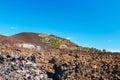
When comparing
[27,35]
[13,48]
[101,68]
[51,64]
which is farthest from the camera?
[27,35]

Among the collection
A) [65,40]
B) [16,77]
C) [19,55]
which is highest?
[65,40]

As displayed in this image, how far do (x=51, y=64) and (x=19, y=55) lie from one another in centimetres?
426

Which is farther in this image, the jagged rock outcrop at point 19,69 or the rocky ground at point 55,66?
the jagged rock outcrop at point 19,69

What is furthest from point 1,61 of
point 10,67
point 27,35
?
point 27,35

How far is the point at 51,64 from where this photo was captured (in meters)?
43.0

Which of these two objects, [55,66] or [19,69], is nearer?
[19,69]

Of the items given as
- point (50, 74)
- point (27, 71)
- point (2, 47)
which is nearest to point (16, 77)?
point (27, 71)

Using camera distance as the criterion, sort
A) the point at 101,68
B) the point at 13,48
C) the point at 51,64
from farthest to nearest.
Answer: the point at 13,48, the point at 51,64, the point at 101,68

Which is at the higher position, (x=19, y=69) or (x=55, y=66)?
(x=55, y=66)

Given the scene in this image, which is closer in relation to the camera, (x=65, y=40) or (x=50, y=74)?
(x=50, y=74)

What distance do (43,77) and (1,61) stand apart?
6.20 meters

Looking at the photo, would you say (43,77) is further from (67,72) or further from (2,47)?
(2,47)

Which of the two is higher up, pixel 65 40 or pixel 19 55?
pixel 65 40

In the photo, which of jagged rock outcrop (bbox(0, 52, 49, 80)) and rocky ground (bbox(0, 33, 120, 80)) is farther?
jagged rock outcrop (bbox(0, 52, 49, 80))
